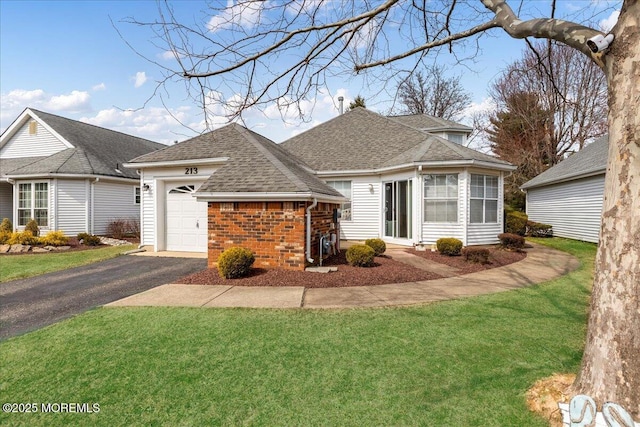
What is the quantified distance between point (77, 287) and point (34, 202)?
40.7 ft

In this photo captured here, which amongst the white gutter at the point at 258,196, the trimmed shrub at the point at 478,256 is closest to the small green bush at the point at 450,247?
the trimmed shrub at the point at 478,256

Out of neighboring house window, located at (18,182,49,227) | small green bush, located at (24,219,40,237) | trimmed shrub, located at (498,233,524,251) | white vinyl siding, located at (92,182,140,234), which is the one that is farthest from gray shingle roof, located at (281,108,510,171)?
small green bush, located at (24,219,40,237)

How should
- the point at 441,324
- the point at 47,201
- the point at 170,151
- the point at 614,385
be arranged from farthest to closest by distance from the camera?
the point at 47,201
the point at 170,151
the point at 441,324
the point at 614,385

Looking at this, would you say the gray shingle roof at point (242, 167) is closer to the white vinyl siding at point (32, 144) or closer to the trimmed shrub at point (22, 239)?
the trimmed shrub at point (22, 239)

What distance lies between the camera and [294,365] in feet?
11.3

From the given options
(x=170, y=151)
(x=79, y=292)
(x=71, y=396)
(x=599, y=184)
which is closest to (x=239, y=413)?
(x=71, y=396)

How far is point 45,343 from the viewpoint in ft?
13.3

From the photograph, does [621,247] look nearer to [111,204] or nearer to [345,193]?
[345,193]

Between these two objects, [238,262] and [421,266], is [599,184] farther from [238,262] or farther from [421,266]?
[238,262]

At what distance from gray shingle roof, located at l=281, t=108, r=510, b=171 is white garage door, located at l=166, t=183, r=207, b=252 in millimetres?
5431

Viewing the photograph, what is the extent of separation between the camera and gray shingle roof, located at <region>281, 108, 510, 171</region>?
12188mm

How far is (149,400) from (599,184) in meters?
16.8

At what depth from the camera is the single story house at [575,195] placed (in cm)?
1336

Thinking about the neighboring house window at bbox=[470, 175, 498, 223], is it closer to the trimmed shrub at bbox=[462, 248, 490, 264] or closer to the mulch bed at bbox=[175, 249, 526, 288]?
the trimmed shrub at bbox=[462, 248, 490, 264]
